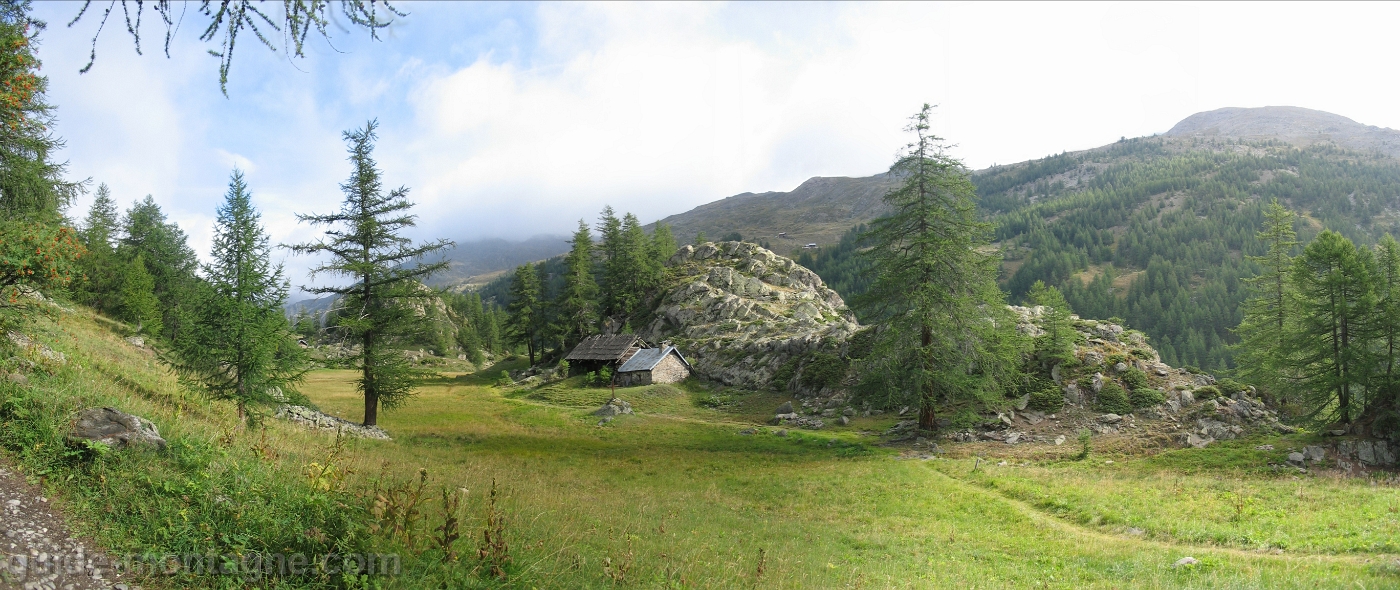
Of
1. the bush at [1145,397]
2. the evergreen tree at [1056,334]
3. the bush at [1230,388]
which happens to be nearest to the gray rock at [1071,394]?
the evergreen tree at [1056,334]

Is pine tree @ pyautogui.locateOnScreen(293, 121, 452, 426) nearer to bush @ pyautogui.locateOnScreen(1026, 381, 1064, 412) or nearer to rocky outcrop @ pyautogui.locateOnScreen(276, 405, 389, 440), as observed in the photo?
rocky outcrop @ pyautogui.locateOnScreen(276, 405, 389, 440)

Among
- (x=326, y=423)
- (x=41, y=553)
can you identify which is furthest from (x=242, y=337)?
(x=41, y=553)

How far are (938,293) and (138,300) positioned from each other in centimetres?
6028

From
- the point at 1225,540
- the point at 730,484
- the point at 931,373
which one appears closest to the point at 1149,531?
the point at 1225,540

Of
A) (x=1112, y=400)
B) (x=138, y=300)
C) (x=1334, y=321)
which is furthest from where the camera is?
(x=138, y=300)

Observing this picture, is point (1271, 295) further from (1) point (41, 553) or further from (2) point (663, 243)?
(2) point (663, 243)

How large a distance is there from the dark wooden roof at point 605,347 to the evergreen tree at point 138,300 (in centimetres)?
3518

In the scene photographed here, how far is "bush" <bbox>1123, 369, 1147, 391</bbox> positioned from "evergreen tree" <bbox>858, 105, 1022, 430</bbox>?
727cm

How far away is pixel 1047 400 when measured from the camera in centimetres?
3145

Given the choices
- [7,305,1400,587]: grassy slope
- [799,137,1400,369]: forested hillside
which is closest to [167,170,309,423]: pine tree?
[7,305,1400,587]: grassy slope

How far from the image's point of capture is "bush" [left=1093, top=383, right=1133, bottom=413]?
29669 mm

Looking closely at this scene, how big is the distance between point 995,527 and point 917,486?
4.79 meters

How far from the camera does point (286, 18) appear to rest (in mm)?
4926

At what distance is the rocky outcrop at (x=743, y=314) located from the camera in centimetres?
5325
